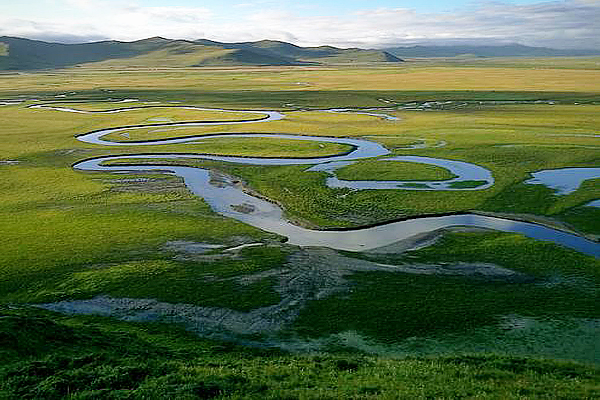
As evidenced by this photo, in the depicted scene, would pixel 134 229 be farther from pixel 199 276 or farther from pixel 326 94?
pixel 326 94

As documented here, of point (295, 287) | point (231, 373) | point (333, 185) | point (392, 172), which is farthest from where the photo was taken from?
point (392, 172)

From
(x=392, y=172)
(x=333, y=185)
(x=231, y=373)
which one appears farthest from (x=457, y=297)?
(x=392, y=172)

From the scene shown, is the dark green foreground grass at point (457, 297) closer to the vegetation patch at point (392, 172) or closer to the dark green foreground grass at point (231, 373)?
the dark green foreground grass at point (231, 373)

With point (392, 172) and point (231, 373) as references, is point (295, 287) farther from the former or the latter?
point (392, 172)

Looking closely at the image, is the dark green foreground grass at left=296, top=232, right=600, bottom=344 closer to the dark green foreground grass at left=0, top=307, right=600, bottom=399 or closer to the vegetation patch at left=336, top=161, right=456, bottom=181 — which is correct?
the dark green foreground grass at left=0, top=307, right=600, bottom=399

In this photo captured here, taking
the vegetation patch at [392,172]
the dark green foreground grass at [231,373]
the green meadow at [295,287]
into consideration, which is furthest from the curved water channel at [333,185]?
the dark green foreground grass at [231,373]

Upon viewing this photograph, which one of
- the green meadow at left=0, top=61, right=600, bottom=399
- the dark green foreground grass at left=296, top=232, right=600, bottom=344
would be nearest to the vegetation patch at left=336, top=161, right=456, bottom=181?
the green meadow at left=0, top=61, right=600, bottom=399
